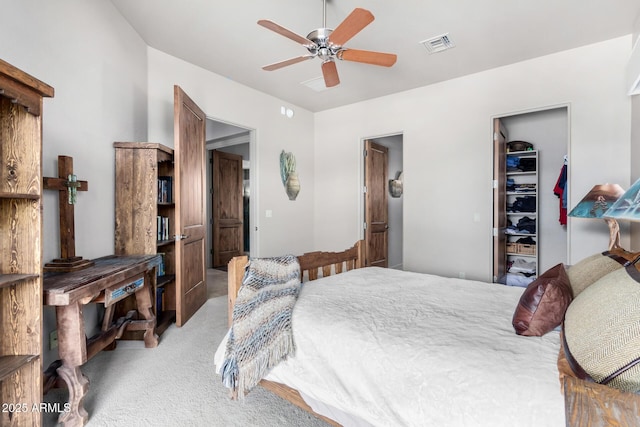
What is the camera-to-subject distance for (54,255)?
210 centimetres

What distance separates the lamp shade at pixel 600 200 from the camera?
2.39 metres

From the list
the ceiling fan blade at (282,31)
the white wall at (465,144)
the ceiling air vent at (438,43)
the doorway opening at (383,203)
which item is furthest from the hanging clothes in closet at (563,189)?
the ceiling fan blade at (282,31)

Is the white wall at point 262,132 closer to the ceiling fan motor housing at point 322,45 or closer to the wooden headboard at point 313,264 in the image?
the ceiling fan motor housing at point 322,45

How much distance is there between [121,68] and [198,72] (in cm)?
104

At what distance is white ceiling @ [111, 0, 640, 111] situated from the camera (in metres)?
2.58

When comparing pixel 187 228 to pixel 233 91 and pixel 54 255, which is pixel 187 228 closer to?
pixel 54 255

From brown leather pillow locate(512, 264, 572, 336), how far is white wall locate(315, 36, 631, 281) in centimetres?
258

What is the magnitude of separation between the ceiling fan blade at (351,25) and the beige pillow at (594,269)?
5.84 feet

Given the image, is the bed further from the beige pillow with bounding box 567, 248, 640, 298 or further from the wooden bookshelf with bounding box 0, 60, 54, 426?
the wooden bookshelf with bounding box 0, 60, 54, 426

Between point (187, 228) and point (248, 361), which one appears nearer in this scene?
point (248, 361)

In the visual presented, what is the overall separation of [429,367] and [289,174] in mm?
4074

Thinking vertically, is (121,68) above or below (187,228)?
above

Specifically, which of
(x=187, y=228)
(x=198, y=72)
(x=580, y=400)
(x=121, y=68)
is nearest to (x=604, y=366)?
(x=580, y=400)

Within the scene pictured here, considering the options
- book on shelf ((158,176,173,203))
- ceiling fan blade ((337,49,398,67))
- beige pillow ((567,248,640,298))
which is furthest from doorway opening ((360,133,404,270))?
beige pillow ((567,248,640,298))
